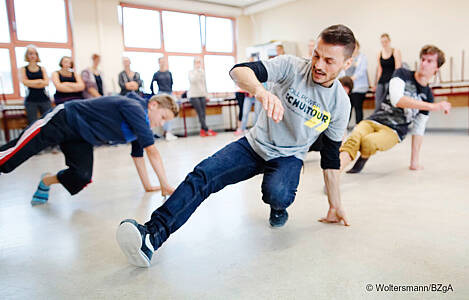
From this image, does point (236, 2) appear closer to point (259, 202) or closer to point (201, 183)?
point (259, 202)

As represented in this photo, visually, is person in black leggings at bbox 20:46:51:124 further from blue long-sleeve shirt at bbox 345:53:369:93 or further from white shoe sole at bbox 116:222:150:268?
blue long-sleeve shirt at bbox 345:53:369:93

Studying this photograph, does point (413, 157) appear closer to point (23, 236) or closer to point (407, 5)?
point (23, 236)

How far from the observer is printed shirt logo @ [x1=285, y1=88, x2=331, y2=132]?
150 centimetres

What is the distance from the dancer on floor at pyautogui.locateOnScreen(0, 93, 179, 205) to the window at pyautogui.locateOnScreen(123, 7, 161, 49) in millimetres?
5958

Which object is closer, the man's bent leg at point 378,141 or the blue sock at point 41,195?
the blue sock at point 41,195

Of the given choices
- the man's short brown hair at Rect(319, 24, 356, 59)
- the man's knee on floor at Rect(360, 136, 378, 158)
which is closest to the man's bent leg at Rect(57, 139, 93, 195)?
the man's short brown hair at Rect(319, 24, 356, 59)

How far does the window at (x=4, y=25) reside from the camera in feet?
20.8

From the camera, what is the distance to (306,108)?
1.50 meters

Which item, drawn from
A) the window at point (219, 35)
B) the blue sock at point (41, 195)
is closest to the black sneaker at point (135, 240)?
the blue sock at point (41, 195)

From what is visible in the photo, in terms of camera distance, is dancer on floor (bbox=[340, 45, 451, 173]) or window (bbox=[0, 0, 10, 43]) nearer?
dancer on floor (bbox=[340, 45, 451, 173])

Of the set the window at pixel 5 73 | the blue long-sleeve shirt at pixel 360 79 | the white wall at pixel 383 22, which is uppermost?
the white wall at pixel 383 22

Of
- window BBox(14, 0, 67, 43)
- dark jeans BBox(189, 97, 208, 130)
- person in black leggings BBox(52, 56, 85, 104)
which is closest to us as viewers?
person in black leggings BBox(52, 56, 85, 104)

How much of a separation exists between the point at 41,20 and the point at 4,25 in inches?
24.8

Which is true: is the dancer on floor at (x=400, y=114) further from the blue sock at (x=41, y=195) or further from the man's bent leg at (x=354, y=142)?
the blue sock at (x=41, y=195)
